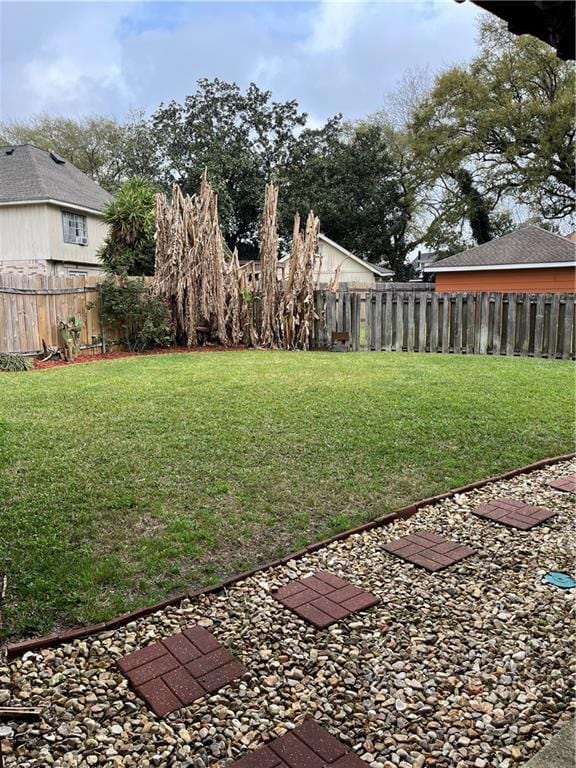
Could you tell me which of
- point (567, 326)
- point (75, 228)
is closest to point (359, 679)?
point (567, 326)

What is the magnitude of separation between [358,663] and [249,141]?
25.8 m

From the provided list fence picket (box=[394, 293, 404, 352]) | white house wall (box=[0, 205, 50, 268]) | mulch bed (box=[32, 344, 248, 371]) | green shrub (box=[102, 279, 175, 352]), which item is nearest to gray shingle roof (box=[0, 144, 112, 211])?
white house wall (box=[0, 205, 50, 268])

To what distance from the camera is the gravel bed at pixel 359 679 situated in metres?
1.74

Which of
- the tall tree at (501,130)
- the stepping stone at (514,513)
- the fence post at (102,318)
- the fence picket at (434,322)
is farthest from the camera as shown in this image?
the tall tree at (501,130)

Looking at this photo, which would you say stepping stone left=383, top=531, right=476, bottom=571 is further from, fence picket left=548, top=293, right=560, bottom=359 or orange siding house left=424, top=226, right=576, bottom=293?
orange siding house left=424, top=226, right=576, bottom=293

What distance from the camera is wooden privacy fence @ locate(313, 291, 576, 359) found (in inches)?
371

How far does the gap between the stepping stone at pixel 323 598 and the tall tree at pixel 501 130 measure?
22.5 metres

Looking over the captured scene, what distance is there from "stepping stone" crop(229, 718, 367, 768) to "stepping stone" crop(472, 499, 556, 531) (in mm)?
1986

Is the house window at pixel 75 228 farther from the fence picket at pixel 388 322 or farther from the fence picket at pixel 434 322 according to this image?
the fence picket at pixel 434 322

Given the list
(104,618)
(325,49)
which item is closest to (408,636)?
(104,618)

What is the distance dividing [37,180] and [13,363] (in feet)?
45.5

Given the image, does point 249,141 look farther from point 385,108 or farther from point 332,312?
point 332,312

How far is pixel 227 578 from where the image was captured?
275cm

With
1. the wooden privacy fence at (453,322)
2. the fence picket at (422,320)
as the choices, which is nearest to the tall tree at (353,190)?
the wooden privacy fence at (453,322)
